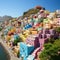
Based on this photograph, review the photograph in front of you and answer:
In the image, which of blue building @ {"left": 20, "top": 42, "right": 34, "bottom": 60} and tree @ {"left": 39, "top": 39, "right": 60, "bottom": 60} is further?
blue building @ {"left": 20, "top": 42, "right": 34, "bottom": 60}

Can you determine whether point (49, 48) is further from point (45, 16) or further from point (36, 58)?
point (45, 16)

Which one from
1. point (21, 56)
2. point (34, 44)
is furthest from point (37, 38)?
point (21, 56)

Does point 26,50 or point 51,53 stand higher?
point 51,53

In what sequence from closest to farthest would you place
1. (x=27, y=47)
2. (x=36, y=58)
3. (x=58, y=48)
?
(x=58, y=48)
(x=36, y=58)
(x=27, y=47)

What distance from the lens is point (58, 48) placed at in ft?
74.2

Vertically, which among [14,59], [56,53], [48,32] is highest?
[48,32]

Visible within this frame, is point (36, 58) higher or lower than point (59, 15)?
lower

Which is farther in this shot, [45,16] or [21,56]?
[45,16]

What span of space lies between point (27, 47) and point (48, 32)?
224 inches

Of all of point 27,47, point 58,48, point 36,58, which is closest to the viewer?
point 58,48

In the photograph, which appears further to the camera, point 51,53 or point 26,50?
point 26,50

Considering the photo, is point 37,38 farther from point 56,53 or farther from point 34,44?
point 56,53

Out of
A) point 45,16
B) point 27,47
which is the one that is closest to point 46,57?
point 27,47

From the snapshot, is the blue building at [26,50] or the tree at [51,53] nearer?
the tree at [51,53]
